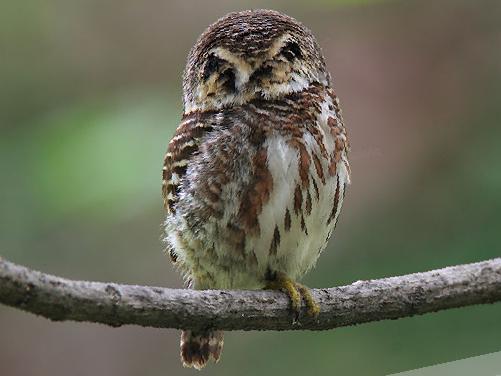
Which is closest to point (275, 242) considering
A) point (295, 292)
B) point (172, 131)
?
point (295, 292)

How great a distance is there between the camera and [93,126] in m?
3.81

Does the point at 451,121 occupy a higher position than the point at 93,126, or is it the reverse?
the point at 451,121

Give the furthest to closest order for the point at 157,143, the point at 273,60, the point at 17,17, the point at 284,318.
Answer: the point at 17,17 < the point at 157,143 < the point at 273,60 < the point at 284,318

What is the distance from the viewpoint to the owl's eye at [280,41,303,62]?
11.9 ft

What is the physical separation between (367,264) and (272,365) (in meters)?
0.68

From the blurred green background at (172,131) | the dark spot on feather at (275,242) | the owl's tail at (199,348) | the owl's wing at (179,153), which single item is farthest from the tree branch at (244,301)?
the owl's tail at (199,348)

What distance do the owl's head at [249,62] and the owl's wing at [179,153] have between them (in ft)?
0.22

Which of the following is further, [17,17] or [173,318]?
[17,17]

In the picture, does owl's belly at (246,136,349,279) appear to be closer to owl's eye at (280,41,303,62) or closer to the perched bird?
the perched bird

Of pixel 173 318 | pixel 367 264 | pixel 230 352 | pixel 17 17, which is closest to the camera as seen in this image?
pixel 173 318

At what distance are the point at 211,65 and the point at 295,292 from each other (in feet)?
2.79

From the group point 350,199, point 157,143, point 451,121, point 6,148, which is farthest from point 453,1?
point 6,148

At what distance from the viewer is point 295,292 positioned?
11.2ft

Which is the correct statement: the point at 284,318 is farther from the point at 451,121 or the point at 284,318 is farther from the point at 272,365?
the point at 451,121
